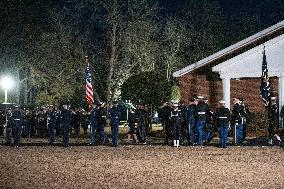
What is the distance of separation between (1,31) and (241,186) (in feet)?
136

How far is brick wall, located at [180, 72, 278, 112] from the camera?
28812 millimetres

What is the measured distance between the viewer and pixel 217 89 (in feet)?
98.2

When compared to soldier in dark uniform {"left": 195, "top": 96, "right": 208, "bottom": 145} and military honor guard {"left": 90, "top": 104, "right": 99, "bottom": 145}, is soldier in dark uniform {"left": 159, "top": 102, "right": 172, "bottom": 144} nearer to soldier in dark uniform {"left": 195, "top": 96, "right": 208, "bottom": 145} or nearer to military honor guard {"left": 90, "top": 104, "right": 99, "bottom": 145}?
soldier in dark uniform {"left": 195, "top": 96, "right": 208, "bottom": 145}

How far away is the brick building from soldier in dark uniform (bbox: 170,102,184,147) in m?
6.01

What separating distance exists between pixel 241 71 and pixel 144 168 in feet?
45.6

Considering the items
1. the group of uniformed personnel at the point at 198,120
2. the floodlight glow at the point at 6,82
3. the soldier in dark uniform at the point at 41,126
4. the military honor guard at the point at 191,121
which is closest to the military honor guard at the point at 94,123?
the group of uniformed personnel at the point at 198,120

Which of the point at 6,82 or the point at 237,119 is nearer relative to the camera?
the point at 237,119

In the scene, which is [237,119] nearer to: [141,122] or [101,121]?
[141,122]

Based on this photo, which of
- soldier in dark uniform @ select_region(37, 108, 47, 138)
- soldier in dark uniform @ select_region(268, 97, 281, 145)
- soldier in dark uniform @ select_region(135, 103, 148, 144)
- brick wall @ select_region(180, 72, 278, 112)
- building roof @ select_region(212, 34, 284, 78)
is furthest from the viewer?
soldier in dark uniform @ select_region(37, 108, 47, 138)

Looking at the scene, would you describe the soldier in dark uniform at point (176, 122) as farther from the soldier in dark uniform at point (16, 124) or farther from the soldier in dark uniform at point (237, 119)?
the soldier in dark uniform at point (16, 124)

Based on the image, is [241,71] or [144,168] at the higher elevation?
[241,71]

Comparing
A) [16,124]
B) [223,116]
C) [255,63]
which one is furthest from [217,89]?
[16,124]

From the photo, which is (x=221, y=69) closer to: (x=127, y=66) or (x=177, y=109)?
(x=177, y=109)

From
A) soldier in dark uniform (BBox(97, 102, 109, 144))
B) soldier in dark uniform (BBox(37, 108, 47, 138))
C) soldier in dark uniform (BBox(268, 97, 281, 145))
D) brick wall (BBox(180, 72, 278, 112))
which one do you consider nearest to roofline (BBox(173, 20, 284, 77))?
brick wall (BBox(180, 72, 278, 112))
